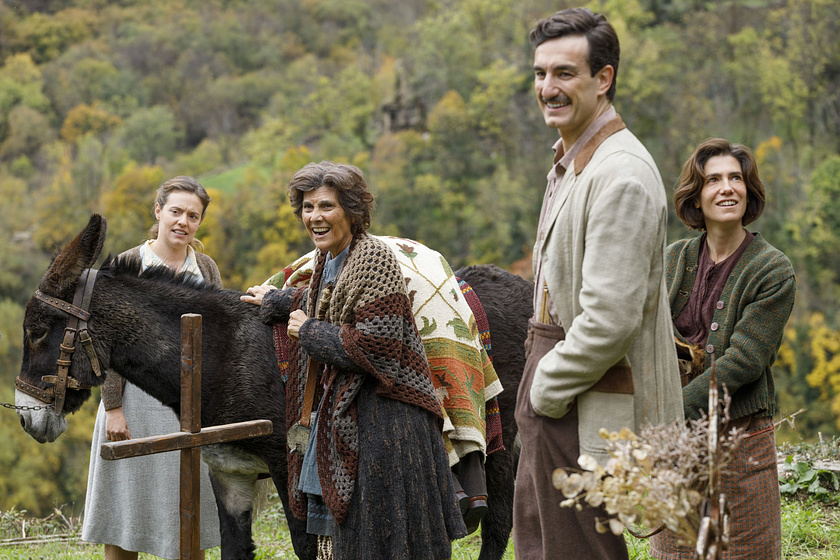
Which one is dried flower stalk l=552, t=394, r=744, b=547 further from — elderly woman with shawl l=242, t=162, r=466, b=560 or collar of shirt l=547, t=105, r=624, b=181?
elderly woman with shawl l=242, t=162, r=466, b=560

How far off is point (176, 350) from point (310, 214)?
1172 millimetres

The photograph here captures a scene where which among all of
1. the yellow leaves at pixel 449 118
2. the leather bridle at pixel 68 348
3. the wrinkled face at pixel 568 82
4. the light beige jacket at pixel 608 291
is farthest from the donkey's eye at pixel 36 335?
the yellow leaves at pixel 449 118

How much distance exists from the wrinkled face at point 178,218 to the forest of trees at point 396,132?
120 feet

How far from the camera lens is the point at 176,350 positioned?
402cm

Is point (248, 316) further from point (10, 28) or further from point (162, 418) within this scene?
point (10, 28)

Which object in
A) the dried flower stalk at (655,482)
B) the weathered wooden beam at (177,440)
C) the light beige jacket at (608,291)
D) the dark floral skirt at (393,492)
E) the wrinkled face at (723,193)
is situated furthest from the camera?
the wrinkled face at (723,193)

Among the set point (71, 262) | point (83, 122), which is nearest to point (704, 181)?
point (71, 262)

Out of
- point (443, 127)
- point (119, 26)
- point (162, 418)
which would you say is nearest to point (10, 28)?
point (119, 26)

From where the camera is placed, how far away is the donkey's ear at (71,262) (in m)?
3.89

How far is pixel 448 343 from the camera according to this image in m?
3.76

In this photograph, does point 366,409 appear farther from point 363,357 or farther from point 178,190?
point 178,190

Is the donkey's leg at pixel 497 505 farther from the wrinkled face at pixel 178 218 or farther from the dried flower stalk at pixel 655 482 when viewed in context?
the dried flower stalk at pixel 655 482

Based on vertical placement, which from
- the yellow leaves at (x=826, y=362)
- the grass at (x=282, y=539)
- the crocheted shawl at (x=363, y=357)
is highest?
the yellow leaves at (x=826, y=362)

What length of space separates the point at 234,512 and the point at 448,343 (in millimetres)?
1454
